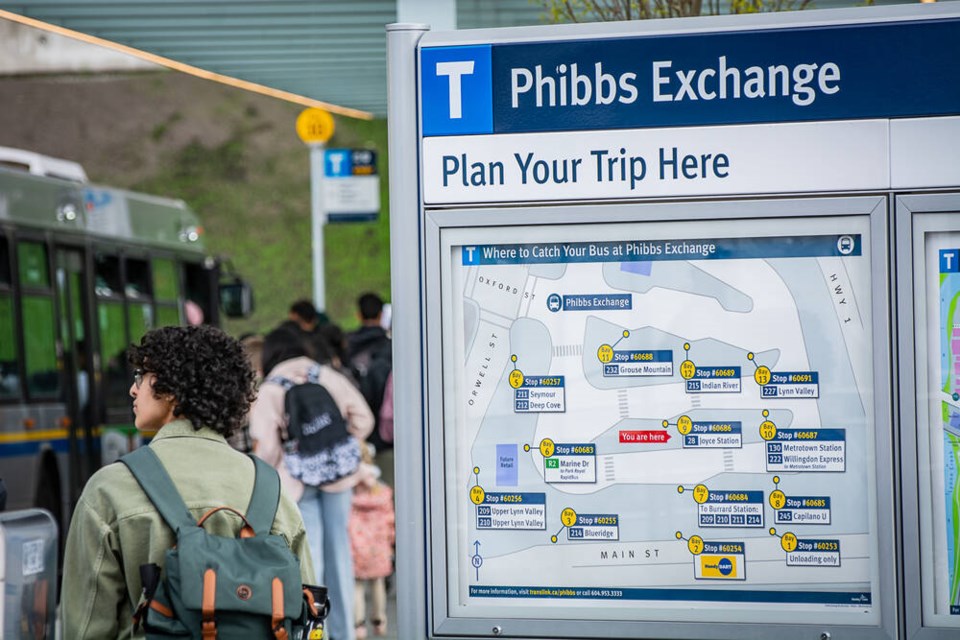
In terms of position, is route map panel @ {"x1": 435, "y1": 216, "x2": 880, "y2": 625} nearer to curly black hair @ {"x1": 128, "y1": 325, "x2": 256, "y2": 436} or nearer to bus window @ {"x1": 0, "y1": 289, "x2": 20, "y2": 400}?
curly black hair @ {"x1": 128, "y1": 325, "x2": 256, "y2": 436}

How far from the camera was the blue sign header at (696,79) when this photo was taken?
A: 3.61 m

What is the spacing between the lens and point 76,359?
1220 cm

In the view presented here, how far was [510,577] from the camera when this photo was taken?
3.77 meters

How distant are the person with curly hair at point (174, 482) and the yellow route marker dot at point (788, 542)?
1.25 metres

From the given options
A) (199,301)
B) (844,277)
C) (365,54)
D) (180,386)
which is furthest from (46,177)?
(844,277)

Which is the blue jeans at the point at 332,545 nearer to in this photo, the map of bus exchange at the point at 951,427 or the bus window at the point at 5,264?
the bus window at the point at 5,264

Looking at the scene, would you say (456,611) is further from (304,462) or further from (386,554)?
(386,554)

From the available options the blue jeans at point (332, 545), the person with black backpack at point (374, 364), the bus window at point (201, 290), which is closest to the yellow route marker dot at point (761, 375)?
the blue jeans at point (332, 545)

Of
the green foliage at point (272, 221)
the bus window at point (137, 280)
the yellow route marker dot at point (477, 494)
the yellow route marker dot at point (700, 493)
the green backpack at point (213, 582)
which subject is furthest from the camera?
the green foliage at point (272, 221)

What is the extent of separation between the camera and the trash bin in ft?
15.5

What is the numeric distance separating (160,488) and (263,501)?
0.27 meters

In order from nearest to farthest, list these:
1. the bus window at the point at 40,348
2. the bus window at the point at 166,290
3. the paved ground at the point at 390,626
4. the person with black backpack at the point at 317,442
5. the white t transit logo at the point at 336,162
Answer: the person with black backpack at the point at 317,442
the paved ground at the point at 390,626
the bus window at the point at 40,348
the bus window at the point at 166,290
the white t transit logo at the point at 336,162

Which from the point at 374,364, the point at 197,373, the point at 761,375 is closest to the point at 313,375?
the point at 374,364

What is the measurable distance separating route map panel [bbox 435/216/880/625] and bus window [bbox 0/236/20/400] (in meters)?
7.55
